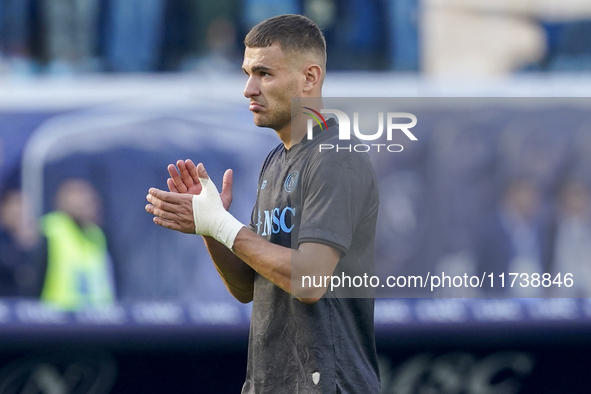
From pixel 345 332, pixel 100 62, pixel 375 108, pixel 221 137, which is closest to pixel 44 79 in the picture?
pixel 100 62

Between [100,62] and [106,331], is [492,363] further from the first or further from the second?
[100,62]

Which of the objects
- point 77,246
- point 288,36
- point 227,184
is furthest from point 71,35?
point 288,36

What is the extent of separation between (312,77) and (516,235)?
3989mm

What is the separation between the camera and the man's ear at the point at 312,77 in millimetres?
2580

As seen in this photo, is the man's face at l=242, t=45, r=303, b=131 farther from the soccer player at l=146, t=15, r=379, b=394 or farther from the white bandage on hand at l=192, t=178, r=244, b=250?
the white bandage on hand at l=192, t=178, r=244, b=250

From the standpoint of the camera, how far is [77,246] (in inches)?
236

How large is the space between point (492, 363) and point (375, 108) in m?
2.30

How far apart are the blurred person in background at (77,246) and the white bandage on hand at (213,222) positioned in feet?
12.2

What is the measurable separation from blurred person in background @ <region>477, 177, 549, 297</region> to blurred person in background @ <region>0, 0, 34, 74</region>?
4079mm

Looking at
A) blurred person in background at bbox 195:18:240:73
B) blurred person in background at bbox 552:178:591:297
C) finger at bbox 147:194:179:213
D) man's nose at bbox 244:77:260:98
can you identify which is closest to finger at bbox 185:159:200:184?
finger at bbox 147:194:179:213

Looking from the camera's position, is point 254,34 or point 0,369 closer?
point 254,34

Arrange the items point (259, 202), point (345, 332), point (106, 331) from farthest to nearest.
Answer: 1. point (106, 331)
2. point (259, 202)
3. point (345, 332)

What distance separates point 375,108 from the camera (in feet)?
19.8

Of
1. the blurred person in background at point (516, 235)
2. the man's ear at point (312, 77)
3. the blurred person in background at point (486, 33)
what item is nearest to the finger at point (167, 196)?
the man's ear at point (312, 77)
